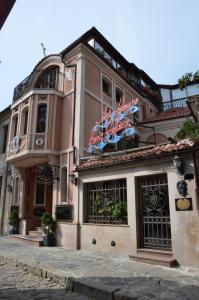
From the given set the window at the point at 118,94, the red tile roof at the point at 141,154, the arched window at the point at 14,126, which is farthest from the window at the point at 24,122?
the window at the point at 118,94

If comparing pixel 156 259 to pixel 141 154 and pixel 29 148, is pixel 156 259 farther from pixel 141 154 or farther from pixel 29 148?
pixel 29 148

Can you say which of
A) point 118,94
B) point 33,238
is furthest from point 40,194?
point 118,94

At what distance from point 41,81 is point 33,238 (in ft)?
31.7

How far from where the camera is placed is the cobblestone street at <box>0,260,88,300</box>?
514 centimetres

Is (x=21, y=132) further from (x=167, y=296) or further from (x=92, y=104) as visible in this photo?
(x=167, y=296)

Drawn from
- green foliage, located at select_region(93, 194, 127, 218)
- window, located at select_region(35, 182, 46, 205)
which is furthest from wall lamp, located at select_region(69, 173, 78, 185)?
window, located at select_region(35, 182, 46, 205)

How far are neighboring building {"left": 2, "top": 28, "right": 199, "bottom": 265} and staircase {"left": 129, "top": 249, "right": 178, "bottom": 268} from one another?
0.24 m

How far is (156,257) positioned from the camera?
301 inches

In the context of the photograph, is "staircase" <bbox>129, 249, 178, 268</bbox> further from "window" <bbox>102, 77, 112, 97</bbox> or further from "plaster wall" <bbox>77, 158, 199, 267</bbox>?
"window" <bbox>102, 77, 112, 97</bbox>

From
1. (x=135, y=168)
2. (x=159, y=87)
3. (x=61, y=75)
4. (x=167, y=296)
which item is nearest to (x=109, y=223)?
(x=135, y=168)

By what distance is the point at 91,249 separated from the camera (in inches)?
391

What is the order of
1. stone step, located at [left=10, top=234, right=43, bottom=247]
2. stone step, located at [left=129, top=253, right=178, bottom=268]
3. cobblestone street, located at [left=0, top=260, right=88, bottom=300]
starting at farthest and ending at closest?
1. stone step, located at [left=10, top=234, right=43, bottom=247]
2. stone step, located at [left=129, top=253, right=178, bottom=268]
3. cobblestone street, located at [left=0, top=260, right=88, bottom=300]

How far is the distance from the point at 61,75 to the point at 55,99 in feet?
6.26

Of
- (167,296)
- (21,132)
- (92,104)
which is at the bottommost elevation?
(167,296)
